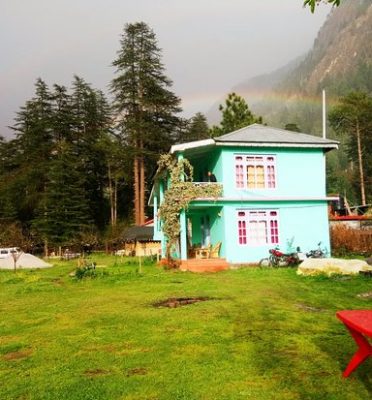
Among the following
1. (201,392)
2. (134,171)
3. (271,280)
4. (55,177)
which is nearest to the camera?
(201,392)

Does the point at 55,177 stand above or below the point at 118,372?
above

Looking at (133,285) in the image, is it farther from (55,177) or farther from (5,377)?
(55,177)

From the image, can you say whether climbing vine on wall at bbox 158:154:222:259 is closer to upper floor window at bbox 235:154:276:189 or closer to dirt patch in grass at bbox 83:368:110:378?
upper floor window at bbox 235:154:276:189

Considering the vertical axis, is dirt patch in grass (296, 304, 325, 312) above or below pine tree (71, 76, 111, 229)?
below

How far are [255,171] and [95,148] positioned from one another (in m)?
33.5

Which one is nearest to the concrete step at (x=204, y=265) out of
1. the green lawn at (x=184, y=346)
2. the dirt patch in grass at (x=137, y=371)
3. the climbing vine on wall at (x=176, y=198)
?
Result: the climbing vine on wall at (x=176, y=198)

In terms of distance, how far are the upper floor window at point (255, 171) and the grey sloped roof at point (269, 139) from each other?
2.67 feet

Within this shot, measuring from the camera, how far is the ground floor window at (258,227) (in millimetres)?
21984

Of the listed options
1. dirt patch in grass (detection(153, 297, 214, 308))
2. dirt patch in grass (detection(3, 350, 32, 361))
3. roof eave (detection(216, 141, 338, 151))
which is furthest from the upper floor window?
dirt patch in grass (detection(3, 350, 32, 361))

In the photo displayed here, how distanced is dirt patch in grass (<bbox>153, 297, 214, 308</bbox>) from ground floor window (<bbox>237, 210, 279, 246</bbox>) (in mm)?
10686

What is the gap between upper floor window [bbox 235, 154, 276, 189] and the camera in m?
22.2

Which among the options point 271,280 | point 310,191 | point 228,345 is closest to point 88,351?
point 228,345

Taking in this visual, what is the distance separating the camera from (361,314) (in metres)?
5.09

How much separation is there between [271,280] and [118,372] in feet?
32.4
